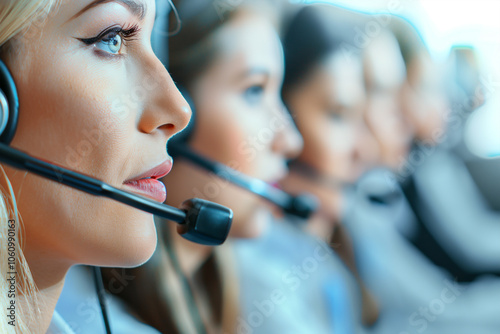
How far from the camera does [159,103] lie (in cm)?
51

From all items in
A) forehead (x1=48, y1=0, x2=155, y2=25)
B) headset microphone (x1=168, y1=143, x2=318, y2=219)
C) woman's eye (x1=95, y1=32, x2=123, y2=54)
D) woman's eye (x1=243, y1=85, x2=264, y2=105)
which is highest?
forehead (x1=48, y1=0, x2=155, y2=25)

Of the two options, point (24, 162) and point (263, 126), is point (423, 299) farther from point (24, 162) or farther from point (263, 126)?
point (24, 162)

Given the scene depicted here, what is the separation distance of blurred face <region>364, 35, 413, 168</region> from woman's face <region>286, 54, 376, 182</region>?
0.05 meters

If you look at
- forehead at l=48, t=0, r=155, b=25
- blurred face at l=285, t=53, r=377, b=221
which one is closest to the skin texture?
blurred face at l=285, t=53, r=377, b=221

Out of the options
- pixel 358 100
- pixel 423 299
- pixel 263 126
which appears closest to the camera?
pixel 263 126

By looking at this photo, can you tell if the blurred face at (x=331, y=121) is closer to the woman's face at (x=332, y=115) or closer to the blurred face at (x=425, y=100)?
the woman's face at (x=332, y=115)

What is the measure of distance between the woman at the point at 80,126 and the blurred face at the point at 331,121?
56 centimetres

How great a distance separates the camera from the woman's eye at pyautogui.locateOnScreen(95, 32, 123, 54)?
0.48m

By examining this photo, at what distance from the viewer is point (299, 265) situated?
1.07 metres

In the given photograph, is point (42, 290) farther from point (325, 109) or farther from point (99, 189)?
point (325, 109)

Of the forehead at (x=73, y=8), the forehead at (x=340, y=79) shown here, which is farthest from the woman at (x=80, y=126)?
the forehead at (x=340, y=79)

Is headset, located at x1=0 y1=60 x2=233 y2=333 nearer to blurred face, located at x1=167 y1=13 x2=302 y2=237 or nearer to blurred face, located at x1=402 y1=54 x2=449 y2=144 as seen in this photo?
blurred face, located at x1=167 y1=13 x2=302 y2=237

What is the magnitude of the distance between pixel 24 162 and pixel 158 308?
1.47 feet

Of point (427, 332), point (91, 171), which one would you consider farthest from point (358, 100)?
point (91, 171)
